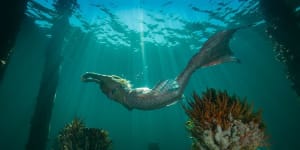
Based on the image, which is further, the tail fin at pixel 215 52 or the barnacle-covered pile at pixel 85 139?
the barnacle-covered pile at pixel 85 139

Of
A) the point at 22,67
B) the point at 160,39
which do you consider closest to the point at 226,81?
the point at 160,39

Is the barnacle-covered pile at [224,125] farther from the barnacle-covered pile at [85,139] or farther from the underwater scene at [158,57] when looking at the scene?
the barnacle-covered pile at [85,139]

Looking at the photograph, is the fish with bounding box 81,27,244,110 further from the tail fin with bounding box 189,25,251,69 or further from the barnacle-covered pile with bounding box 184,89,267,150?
the barnacle-covered pile with bounding box 184,89,267,150

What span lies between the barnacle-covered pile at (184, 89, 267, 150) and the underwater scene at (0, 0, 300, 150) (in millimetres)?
18

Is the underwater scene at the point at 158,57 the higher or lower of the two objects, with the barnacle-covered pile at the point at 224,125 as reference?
higher

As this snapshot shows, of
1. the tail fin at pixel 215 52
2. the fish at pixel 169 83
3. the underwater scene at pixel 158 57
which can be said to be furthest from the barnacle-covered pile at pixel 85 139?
the tail fin at pixel 215 52

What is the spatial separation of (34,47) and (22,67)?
13271mm

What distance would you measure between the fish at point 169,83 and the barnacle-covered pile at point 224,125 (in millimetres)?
929

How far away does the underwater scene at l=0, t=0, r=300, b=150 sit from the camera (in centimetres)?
480

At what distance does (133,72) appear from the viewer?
41.1 meters

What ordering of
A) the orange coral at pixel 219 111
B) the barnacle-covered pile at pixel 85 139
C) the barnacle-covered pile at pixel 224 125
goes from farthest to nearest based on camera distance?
the barnacle-covered pile at pixel 85 139, the orange coral at pixel 219 111, the barnacle-covered pile at pixel 224 125

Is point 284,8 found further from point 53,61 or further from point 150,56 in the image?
point 150,56

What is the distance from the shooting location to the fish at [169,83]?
5.24 meters

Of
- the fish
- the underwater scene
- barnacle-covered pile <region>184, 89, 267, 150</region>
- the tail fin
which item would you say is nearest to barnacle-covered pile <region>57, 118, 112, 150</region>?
the underwater scene
